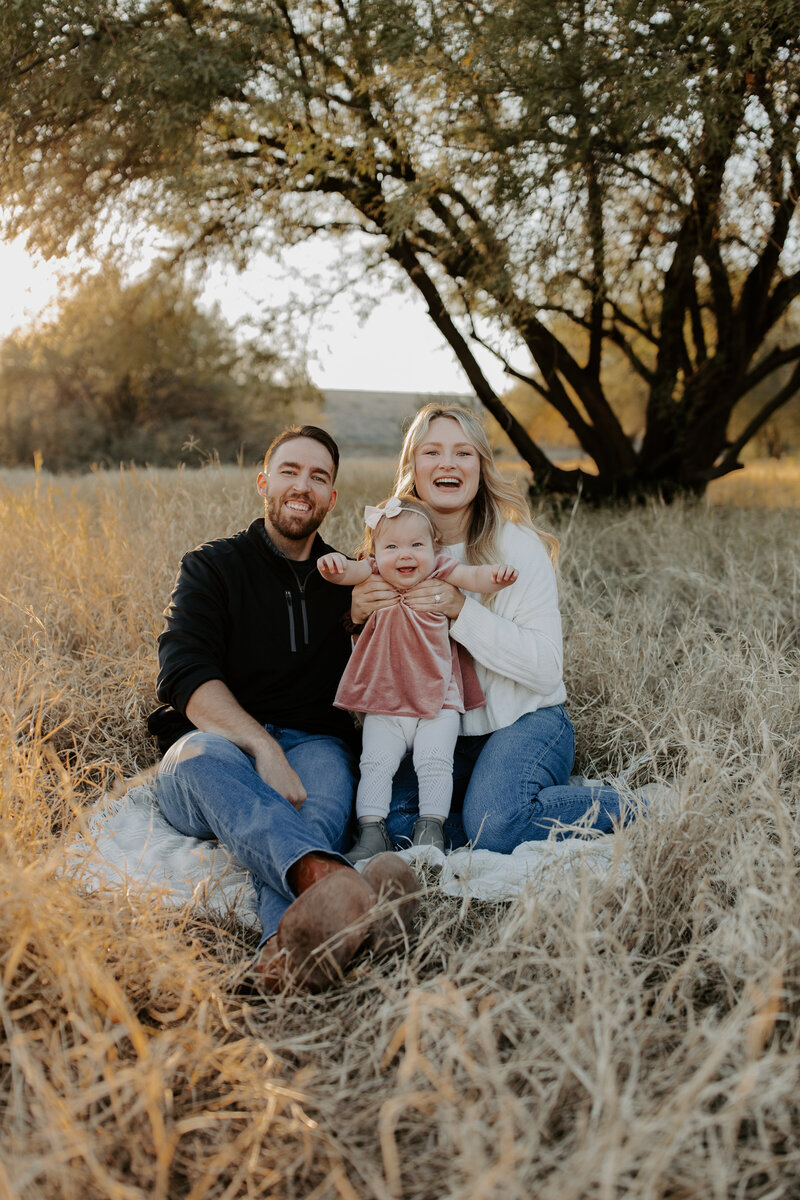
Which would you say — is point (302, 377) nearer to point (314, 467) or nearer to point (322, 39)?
point (322, 39)

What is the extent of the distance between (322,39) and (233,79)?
1.04 meters

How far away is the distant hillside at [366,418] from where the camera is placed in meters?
33.3

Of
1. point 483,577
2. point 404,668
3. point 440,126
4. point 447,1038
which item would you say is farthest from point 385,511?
point 440,126

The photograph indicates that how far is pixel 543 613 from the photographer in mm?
3201

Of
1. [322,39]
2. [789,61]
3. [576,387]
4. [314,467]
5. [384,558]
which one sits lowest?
[384,558]

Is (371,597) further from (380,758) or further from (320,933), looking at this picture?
(320,933)

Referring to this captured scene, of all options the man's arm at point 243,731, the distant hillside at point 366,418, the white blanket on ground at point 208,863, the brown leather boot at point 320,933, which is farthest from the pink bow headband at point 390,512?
the distant hillside at point 366,418

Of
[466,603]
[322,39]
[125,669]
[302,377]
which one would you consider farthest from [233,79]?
[466,603]

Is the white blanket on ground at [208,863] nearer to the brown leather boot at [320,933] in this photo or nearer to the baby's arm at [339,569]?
the brown leather boot at [320,933]

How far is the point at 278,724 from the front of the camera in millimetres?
3254

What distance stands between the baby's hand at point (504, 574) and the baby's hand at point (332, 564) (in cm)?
55

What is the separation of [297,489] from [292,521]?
0.40 feet

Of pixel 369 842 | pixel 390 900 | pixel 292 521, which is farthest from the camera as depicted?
pixel 292 521

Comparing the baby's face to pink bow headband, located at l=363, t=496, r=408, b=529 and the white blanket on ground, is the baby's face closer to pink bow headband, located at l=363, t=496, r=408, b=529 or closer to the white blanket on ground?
pink bow headband, located at l=363, t=496, r=408, b=529
